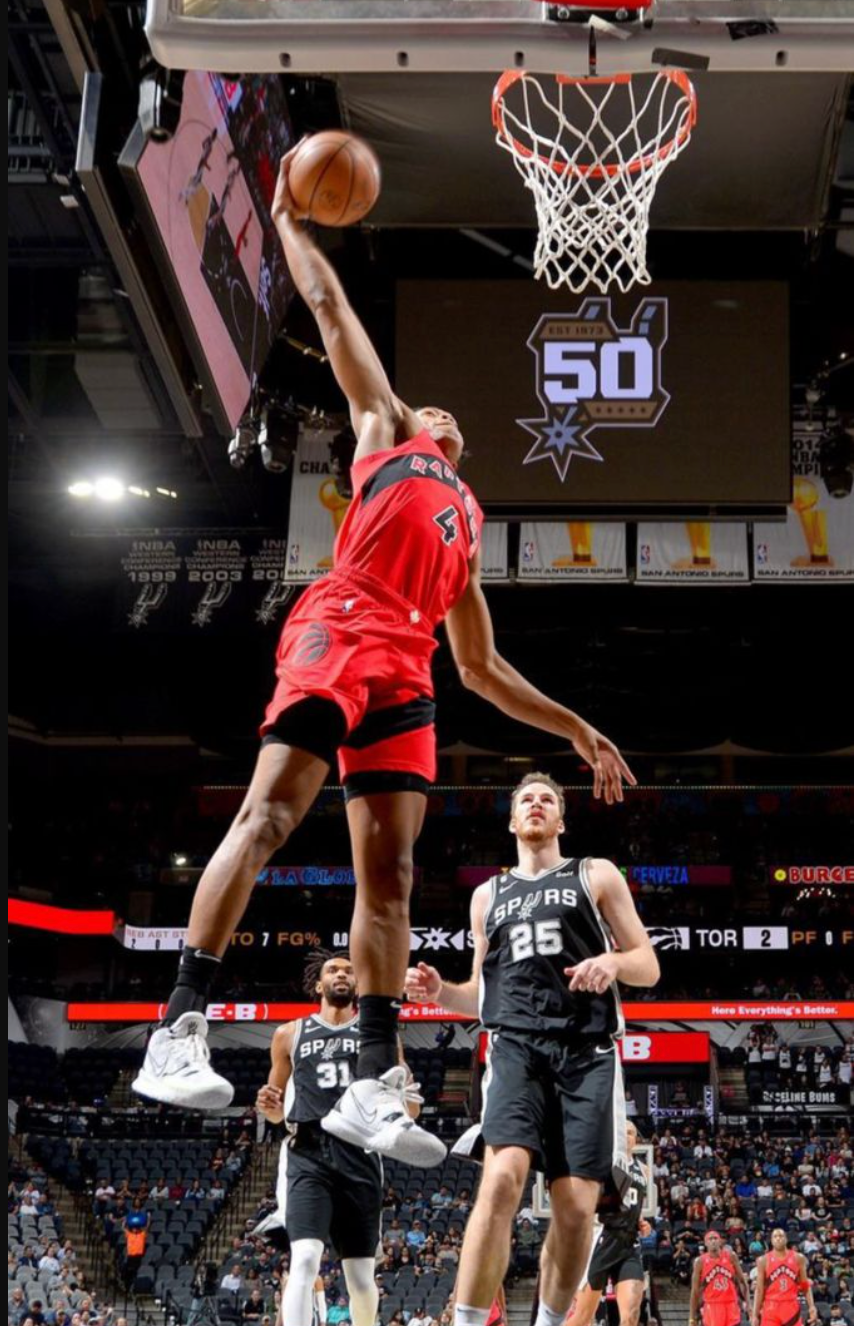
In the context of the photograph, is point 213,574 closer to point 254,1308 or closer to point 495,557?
point 495,557

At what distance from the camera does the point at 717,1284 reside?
13.9m

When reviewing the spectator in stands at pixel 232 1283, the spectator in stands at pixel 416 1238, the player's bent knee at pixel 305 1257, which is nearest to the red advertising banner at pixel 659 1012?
the spectator in stands at pixel 416 1238

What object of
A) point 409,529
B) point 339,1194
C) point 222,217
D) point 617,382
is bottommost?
point 339,1194

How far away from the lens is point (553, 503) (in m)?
13.7

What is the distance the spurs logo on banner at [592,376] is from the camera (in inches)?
530

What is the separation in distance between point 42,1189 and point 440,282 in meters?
17.2

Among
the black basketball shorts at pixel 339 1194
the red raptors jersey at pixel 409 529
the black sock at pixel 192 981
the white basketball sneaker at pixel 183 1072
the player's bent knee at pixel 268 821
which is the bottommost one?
the black basketball shorts at pixel 339 1194

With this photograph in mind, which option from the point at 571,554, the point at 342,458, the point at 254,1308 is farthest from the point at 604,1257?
the point at 254,1308

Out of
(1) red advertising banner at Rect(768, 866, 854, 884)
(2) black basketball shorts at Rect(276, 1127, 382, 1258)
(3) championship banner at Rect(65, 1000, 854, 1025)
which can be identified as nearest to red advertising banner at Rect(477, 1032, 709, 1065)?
(3) championship banner at Rect(65, 1000, 854, 1025)

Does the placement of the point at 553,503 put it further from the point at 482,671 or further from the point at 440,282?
the point at 482,671

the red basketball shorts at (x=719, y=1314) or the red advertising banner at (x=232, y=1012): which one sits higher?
the red advertising banner at (x=232, y=1012)

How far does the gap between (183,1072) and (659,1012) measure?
81.8 feet

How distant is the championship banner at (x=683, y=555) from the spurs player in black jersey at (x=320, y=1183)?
945 centimetres

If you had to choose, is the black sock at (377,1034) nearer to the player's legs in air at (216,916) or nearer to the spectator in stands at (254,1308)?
the player's legs in air at (216,916)
